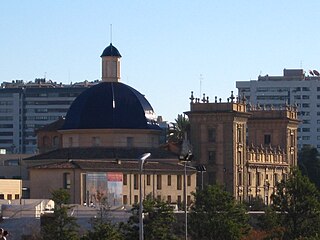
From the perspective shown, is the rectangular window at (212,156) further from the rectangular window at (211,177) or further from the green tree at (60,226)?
the green tree at (60,226)

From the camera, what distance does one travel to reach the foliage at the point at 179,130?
170 metres

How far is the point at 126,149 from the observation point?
149250 millimetres

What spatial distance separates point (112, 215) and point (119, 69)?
4957 centimetres

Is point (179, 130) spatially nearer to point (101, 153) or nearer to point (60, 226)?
point (101, 153)

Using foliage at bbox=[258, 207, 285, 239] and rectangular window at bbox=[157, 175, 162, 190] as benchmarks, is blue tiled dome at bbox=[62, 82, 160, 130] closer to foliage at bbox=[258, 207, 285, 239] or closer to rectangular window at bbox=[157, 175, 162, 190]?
rectangular window at bbox=[157, 175, 162, 190]

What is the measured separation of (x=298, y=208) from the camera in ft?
343

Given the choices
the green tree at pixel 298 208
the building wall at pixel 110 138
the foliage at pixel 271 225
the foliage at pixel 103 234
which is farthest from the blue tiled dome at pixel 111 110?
the foliage at pixel 103 234

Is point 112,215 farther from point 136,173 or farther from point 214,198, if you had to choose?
point 136,173

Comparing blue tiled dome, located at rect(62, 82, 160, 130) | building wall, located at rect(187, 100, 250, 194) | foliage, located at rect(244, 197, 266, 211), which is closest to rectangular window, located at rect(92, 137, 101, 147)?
blue tiled dome, located at rect(62, 82, 160, 130)

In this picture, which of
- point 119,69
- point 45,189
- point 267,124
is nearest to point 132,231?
point 45,189

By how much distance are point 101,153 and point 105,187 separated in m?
11.8

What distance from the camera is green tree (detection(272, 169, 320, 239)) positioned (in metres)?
104

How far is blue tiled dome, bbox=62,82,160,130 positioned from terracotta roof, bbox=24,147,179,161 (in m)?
3.38

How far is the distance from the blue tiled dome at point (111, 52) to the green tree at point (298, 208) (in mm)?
54789
